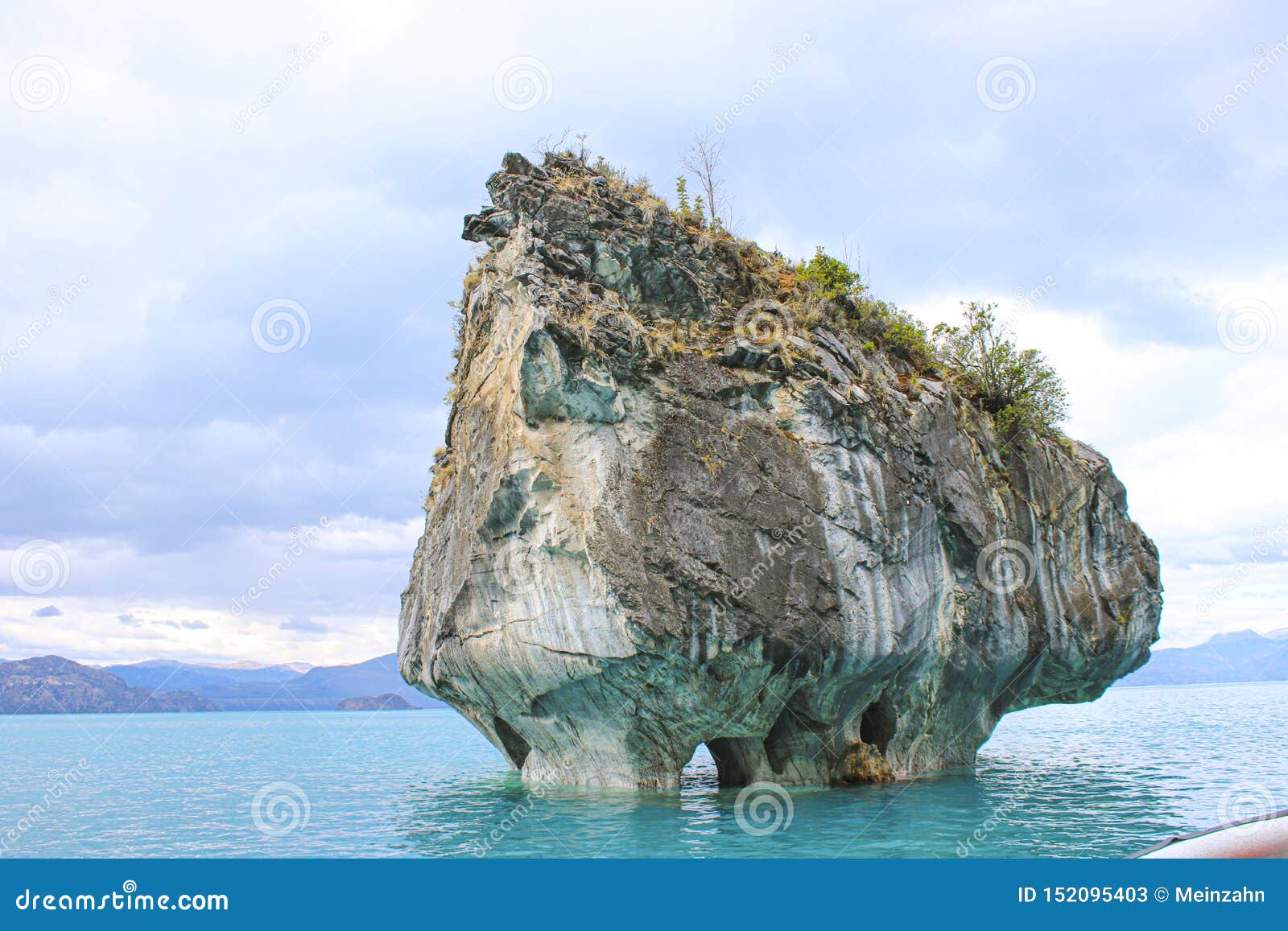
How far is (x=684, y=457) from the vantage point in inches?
752

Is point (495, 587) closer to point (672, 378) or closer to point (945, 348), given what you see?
point (672, 378)

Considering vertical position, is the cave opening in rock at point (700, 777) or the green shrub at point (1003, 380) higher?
the green shrub at point (1003, 380)

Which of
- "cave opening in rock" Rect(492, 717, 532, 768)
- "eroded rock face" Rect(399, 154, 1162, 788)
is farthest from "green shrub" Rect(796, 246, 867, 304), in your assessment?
"cave opening in rock" Rect(492, 717, 532, 768)

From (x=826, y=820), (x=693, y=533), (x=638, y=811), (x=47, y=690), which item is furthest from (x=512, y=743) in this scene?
(x=47, y=690)

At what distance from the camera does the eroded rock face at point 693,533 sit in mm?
18172

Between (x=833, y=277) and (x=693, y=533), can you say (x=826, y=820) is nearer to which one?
(x=693, y=533)

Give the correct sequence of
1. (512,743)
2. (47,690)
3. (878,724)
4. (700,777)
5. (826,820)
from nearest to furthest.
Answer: (826,820), (878,724), (512,743), (700,777), (47,690)

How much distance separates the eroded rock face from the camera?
18172 millimetres

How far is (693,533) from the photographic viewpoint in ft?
60.4

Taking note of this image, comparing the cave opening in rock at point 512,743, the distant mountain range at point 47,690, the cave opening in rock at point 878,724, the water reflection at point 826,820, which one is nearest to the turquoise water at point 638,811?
the water reflection at point 826,820

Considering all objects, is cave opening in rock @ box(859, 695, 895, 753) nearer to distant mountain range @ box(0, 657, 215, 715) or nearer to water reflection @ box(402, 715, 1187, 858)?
water reflection @ box(402, 715, 1187, 858)

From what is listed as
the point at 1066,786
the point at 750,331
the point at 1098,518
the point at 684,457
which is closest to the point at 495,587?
the point at 684,457

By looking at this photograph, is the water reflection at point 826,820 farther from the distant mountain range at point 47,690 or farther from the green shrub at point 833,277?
the distant mountain range at point 47,690

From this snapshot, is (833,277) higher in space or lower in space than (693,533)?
higher
